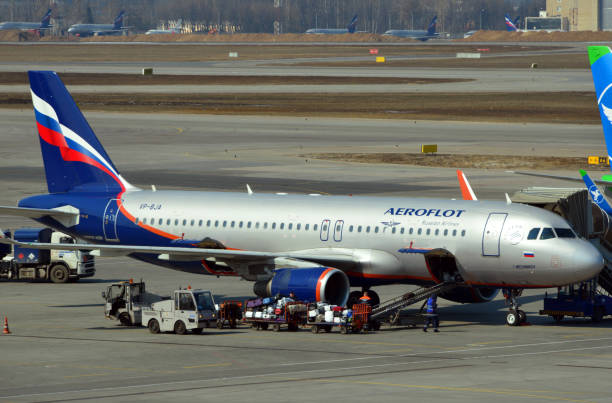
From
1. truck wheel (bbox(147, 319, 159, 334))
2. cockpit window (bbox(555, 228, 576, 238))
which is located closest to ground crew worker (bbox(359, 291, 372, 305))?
cockpit window (bbox(555, 228, 576, 238))

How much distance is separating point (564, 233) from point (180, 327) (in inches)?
561

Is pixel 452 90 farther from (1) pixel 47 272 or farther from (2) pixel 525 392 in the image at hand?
(2) pixel 525 392

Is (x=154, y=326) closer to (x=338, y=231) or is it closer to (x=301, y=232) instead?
(x=301, y=232)

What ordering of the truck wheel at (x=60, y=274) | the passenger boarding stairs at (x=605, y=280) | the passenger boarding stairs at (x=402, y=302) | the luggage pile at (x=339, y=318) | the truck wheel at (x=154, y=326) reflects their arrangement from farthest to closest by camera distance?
the truck wheel at (x=60, y=274)
the passenger boarding stairs at (x=605, y=280)
the passenger boarding stairs at (x=402, y=302)
the truck wheel at (x=154, y=326)
the luggage pile at (x=339, y=318)

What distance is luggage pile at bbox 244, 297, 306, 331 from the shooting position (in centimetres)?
4291

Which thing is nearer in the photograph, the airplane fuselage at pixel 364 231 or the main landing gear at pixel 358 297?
the airplane fuselage at pixel 364 231

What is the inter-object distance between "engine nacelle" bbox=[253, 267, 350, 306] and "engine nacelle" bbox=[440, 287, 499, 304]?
4391 millimetres

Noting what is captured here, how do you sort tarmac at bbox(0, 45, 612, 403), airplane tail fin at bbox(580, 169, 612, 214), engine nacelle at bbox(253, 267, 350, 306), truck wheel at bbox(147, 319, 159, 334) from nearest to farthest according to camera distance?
tarmac at bbox(0, 45, 612, 403)
truck wheel at bbox(147, 319, 159, 334)
engine nacelle at bbox(253, 267, 350, 306)
airplane tail fin at bbox(580, 169, 612, 214)

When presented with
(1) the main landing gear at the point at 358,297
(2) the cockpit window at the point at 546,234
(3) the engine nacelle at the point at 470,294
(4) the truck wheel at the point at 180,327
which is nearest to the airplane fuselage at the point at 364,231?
(2) the cockpit window at the point at 546,234

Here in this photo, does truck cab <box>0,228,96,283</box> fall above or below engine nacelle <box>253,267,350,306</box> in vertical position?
below

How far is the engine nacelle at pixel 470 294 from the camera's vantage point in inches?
1804

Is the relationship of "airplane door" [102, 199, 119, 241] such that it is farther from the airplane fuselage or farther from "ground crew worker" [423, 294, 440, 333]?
"ground crew worker" [423, 294, 440, 333]

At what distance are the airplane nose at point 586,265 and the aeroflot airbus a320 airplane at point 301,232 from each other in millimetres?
47

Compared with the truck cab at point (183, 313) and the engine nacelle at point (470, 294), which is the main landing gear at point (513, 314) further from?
the truck cab at point (183, 313)
